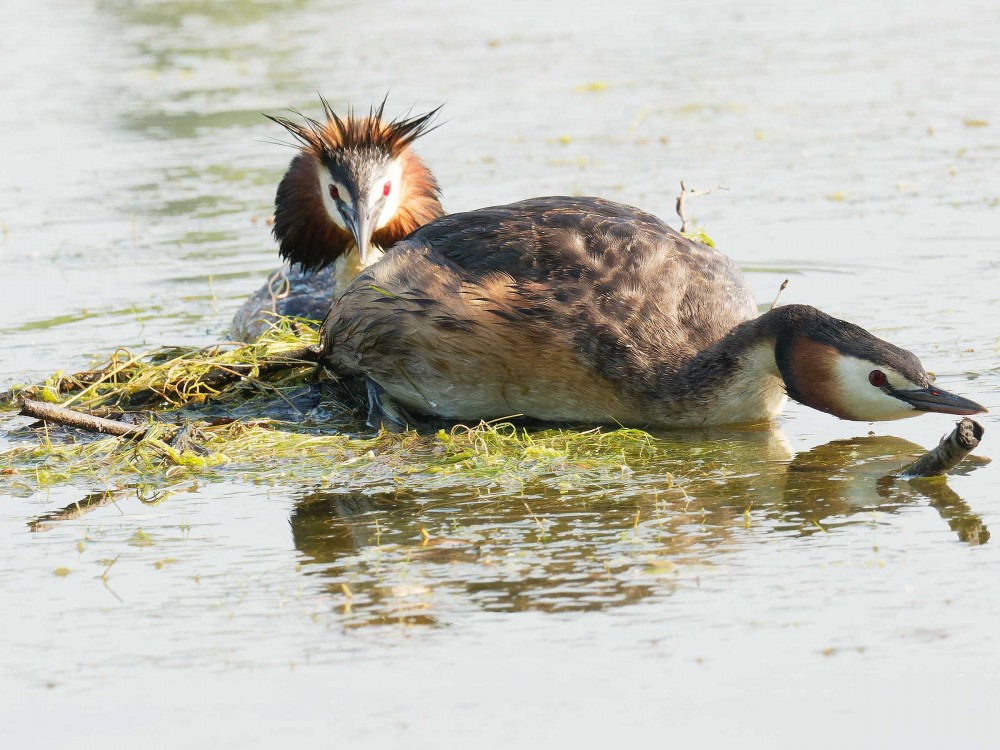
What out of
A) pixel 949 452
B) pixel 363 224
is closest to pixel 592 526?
pixel 949 452

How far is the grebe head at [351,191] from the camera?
864 cm

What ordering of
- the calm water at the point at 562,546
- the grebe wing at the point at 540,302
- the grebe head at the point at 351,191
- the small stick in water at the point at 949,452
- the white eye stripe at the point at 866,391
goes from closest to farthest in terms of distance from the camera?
the calm water at the point at 562,546
the small stick in water at the point at 949,452
the white eye stripe at the point at 866,391
the grebe wing at the point at 540,302
the grebe head at the point at 351,191

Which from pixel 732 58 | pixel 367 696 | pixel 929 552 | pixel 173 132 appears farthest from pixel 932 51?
pixel 367 696

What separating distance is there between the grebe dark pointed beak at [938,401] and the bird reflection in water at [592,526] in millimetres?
221

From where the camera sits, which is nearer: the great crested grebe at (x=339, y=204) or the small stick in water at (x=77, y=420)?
the small stick in water at (x=77, y=420)

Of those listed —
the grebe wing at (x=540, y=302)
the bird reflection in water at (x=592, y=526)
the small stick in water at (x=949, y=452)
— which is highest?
the grebe wing at (x=540, y=302)

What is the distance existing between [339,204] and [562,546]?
13.0 ft

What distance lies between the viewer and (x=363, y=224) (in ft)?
27.8

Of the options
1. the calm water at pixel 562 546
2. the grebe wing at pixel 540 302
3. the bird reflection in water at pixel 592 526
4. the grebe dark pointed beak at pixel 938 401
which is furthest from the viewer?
the grebe wing at pixel 540 302

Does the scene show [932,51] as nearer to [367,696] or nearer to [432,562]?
[432,562]

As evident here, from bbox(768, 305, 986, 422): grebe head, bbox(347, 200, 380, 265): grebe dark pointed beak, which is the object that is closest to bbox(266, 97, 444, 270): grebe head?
bbox(347, 200, 380, 265): grebe dark pointed beak

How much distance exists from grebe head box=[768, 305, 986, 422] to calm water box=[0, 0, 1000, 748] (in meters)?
0.21

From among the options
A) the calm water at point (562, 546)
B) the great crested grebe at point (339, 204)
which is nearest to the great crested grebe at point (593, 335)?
the calm water at point (562, 546)

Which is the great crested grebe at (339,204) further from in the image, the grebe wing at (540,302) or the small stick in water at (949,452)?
the small stick in water at (949,452)
